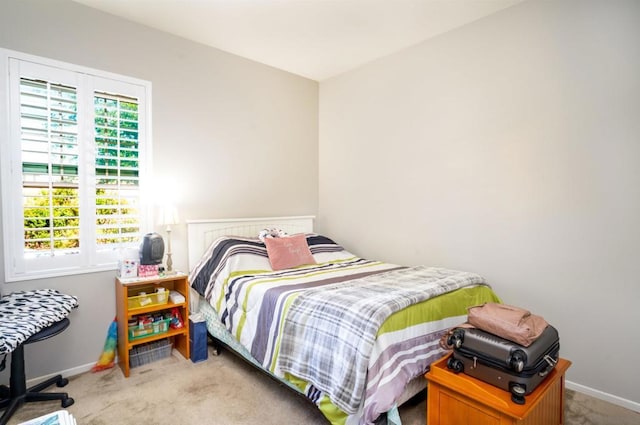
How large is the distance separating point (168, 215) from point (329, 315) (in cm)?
177

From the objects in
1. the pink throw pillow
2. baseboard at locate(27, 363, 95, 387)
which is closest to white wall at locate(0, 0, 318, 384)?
baseboard at locate(27, 363, 95, 387)

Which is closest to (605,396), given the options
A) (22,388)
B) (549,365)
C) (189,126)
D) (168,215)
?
(549,365)

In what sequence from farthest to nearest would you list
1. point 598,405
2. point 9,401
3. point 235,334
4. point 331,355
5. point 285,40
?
point 285,40 → point 235,334 → point 598,405 → point 9,401 → point 331,355

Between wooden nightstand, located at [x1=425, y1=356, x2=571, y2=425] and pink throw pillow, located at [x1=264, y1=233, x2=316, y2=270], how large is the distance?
1.57m

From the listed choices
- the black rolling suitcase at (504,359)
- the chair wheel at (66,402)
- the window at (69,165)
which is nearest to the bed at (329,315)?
the black rolling suitcase at (504,359)

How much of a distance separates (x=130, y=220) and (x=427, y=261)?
2699mm

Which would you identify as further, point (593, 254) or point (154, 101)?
point (154, 101)

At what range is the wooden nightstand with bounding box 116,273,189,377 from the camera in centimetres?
255

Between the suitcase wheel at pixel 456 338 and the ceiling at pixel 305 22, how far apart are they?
7.82ft

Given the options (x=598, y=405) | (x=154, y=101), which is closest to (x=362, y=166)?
(x=154, y=101)

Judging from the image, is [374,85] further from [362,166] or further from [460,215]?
[460,215]

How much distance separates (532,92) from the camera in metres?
2.62

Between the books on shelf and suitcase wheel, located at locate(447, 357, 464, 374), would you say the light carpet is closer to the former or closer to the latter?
suitcase wheel, located at locate(447, 357, 464, 374)

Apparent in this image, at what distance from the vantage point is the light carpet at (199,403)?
204 cm
